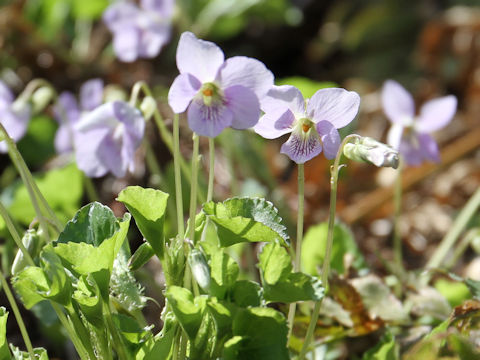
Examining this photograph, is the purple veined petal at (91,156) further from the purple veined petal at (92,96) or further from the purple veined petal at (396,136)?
the purple veined petal at (396,136)

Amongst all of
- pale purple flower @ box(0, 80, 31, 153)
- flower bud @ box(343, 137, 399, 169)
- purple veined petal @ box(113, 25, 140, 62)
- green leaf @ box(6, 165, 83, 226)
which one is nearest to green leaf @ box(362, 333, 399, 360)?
flower bud @ box(343, 137, 399, 169)

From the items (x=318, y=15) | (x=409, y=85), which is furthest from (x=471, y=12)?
(x=318, y=15)

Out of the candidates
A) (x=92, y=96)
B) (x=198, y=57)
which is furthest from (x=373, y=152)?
(x=92, y=96)

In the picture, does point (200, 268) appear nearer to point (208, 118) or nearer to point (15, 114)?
point (208, 118)

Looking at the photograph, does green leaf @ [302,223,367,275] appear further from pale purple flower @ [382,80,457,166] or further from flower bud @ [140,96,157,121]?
flower bud @ [140,96,157,121]

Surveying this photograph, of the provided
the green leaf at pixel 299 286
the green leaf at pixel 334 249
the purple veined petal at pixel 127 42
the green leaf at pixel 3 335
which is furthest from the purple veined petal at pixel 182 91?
the purple veined petal at pixel 127 42

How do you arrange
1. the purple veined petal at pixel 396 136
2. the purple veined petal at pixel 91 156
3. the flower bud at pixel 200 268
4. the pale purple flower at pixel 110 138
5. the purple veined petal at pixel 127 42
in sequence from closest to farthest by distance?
the flower bud at pixel 200 268
the pale purple flower at pixel 110 138
the purple veined petal at pixel 91 156
the purple veined petal at pixel 396 136
the purple veined petal at pixel 127 42
